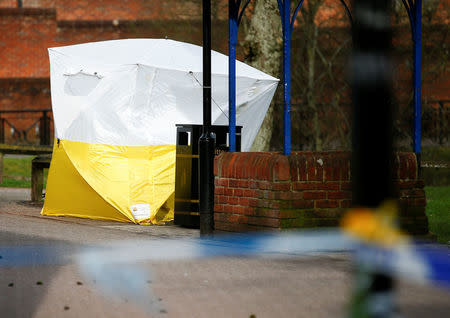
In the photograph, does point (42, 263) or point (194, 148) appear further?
point (194, 148)

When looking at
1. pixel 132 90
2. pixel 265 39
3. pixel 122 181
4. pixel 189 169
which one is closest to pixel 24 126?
pixel 265 39

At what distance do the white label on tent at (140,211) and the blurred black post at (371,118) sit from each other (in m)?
10.1

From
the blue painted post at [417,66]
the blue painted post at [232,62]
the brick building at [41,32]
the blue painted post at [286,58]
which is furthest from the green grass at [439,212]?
the brick building at [41,32]

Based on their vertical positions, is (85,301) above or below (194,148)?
below

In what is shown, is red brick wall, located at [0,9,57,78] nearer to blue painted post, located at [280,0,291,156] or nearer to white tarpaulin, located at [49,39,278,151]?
white tarpaulin, located at [49,39,278,151]

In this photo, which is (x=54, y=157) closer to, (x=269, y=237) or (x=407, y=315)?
(x=269, y=237)

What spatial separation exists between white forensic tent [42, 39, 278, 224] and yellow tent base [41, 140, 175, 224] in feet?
0.04

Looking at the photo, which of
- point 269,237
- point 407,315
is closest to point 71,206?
point 269,237

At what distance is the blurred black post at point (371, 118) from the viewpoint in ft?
7.72

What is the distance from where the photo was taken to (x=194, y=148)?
1131 cm

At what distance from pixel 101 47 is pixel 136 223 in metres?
2.91

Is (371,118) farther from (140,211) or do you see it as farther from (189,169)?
(140,211)

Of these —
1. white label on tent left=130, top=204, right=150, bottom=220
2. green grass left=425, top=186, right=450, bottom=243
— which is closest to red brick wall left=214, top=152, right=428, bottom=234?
green grass left=425, top=186, right=450, bottom=243

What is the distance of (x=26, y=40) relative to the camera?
35.8 metres
